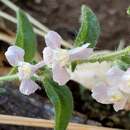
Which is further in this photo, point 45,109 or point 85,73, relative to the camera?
point 85,73

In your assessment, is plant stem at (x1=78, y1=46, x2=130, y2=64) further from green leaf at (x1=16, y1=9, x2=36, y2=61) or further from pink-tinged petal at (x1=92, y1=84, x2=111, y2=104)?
green leaf at (x1=16, y1=9, x2=36, y2=61)

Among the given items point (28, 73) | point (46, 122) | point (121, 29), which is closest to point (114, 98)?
point (28, 73)

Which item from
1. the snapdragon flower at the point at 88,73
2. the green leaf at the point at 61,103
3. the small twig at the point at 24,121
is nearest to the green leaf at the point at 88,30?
the green leaf at the point at 61,103

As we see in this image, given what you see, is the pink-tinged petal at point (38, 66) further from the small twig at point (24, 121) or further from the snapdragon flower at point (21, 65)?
the small twig at point (24, 121)

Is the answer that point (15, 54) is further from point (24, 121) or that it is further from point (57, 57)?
point (24, 121)

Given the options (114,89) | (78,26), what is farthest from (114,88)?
(78,26)

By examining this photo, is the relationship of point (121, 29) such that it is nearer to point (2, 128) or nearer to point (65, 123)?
point (2, 128)
